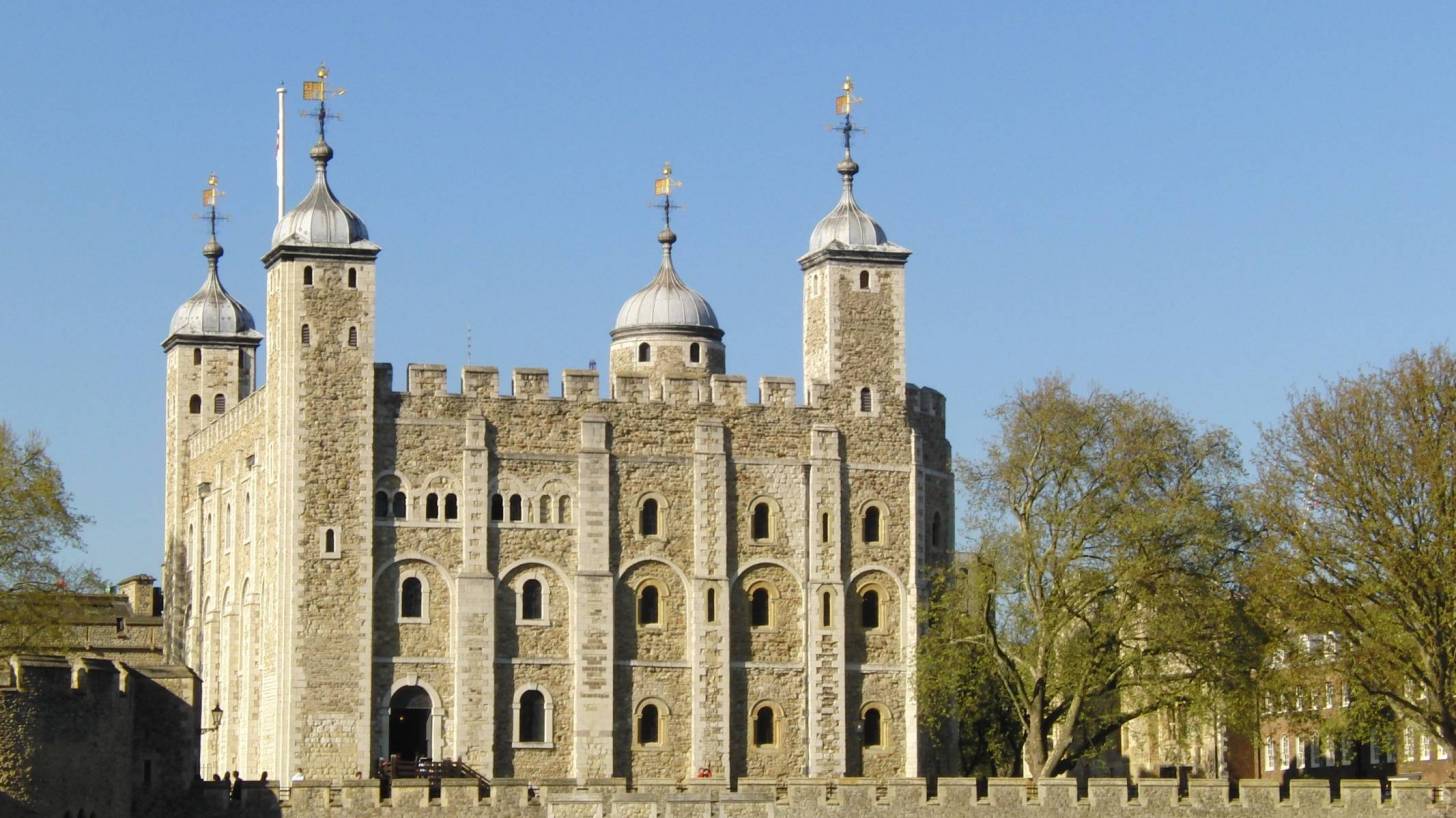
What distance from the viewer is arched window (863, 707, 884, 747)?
8312 centimetres

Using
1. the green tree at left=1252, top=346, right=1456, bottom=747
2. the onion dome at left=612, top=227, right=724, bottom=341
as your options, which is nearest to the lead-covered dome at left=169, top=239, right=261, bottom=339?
the onion dome at left=612, top=227, right=724, bottom=341

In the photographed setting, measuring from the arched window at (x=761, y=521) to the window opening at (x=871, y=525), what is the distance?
106 inches

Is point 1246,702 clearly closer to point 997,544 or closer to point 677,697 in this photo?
point 997,544

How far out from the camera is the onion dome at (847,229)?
84938 millimetres

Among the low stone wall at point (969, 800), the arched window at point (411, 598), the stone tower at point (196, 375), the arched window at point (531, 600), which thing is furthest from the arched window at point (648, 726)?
the stone tower at point (196, 375)

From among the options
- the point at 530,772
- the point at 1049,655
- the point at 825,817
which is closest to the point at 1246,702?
the point at 1049,655

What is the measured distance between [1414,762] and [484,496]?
25.9m

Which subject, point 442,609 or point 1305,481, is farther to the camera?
point 442,609

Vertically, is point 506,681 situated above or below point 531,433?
below

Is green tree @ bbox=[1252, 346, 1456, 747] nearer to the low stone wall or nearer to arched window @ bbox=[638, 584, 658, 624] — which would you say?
the low stone wall

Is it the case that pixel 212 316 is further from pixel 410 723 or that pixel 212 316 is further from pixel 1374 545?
pixel 1374 545

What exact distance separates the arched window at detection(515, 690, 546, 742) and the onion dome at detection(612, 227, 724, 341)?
46.9ft

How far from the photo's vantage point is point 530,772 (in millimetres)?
80000

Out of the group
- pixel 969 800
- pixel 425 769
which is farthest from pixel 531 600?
pixel 969 800
